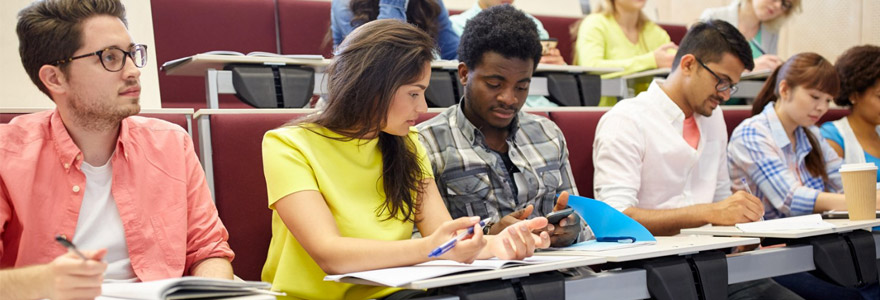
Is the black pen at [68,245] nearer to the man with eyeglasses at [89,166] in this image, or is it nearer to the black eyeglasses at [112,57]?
the man with eyeglasses at [89,166]

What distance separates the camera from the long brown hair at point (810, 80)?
2482 millimetres

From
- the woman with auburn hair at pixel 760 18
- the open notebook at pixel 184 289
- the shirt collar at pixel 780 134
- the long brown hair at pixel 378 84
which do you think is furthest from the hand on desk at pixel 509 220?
the woman with auburn hair at pixel 760 18

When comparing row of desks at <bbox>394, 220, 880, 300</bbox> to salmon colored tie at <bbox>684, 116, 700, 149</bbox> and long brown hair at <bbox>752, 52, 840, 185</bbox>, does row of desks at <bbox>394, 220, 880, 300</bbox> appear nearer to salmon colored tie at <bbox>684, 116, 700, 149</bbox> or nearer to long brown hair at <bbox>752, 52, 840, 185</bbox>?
salmon colored tie at <bbox>684, 116, 700, 149</bbox>

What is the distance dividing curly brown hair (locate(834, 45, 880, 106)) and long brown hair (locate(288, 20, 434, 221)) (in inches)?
77.7

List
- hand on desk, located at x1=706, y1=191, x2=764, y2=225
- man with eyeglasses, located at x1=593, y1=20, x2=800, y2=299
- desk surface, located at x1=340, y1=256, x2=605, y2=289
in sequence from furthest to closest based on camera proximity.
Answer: man with eyeglasses, located at x1=593, y1=20, x2=800, y2=299, hand on desk, located at x1=706, y1=191, x2=764, y2=225, desk surface, located at x1=340, y1=256, x2=605, y2=289

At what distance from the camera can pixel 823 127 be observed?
280 cm

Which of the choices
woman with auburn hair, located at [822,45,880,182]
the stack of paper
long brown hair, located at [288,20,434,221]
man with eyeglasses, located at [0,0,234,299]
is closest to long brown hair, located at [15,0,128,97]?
man with eyeglasses, located at [0,0,234,299]

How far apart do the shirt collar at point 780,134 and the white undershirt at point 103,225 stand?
1.97 m

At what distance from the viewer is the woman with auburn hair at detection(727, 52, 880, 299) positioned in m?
2.36

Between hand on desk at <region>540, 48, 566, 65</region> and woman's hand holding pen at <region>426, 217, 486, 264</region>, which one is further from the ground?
hand on desk at <region>540, 48, 566, 65</region>

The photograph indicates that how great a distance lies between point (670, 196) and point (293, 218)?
4.04 ft

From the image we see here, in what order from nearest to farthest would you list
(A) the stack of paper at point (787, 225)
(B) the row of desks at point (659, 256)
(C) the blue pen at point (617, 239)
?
(B) the row of desks at point (659, 256), (C) the blue pen at point (617, 239), (A) the stack of paper at point (787, 225)

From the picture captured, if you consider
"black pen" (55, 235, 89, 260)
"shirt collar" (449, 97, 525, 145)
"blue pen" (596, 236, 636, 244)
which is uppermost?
"black pen" (55, 235, 89, 260)

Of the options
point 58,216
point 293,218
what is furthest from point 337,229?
point 58,216
